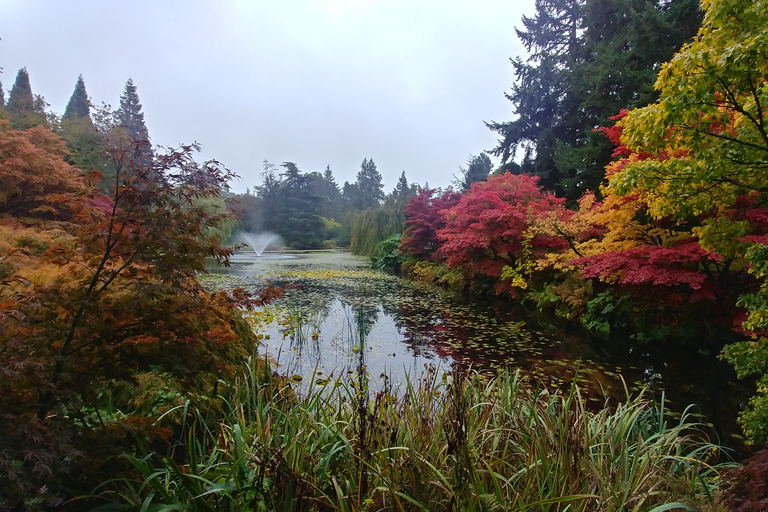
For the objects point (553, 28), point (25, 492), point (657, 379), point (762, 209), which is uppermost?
point (553, 28)

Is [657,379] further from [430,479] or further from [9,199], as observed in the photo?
[9,199]

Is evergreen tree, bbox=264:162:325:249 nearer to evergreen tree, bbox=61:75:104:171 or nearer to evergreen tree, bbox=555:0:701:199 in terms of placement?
evergreen tree, bbox=61:75:104:171

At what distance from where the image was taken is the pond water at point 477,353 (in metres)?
3.81

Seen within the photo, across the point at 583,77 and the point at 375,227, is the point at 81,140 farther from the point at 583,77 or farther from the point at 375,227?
the point at 583,77

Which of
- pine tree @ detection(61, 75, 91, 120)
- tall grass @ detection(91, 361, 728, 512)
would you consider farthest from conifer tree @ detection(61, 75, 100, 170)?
pine tree @ detection(61, 75, 91, 120)

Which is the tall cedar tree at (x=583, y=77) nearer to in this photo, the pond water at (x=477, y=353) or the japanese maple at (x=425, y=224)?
the japanese maple at (x=425, y=224)

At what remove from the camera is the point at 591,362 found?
15.5 ft

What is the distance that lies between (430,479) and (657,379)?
387cm

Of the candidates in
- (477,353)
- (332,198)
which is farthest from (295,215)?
(477,353)

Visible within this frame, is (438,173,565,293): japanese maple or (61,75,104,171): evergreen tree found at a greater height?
(61,75,104,171): evergreen tree

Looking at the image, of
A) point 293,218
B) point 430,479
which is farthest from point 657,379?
point 293,218

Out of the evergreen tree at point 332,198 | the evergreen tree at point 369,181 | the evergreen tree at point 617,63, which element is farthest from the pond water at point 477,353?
the evergreen tree at point 369,181

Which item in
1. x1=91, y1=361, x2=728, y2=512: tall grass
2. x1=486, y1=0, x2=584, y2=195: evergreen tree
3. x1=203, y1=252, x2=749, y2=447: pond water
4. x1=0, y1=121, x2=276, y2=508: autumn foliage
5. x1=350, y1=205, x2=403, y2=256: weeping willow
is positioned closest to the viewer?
x1=0, y1=121, x2=276, y2=508: autumn foliage

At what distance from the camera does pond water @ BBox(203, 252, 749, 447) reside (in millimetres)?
3807
